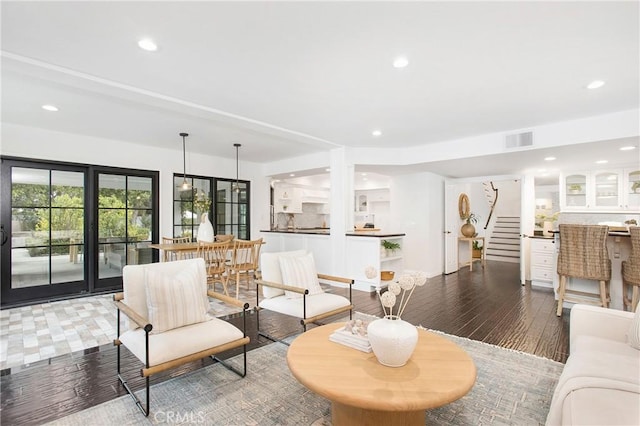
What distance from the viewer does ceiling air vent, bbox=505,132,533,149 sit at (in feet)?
14.3

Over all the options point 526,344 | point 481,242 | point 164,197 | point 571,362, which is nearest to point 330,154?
point 164,197

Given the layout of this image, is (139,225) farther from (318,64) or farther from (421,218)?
(421,218)

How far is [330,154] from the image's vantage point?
229 inches

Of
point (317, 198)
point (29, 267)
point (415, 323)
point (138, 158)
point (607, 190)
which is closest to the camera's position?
point (415, 323)

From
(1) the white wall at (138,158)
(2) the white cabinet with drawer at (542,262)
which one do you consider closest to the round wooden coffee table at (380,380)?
(1) the white wall at (138,158)

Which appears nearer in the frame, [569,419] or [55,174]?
[569,419]

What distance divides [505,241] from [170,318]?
9.81m

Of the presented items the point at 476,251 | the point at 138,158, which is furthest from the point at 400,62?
the point at 476,251

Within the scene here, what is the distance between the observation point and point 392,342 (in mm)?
1700

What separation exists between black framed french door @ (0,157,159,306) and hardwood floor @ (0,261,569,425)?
2.63 metres

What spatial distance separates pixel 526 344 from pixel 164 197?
231 inches

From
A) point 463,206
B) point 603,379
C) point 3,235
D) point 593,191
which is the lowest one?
point 603,379

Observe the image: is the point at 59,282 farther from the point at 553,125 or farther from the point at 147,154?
the point at 553,125

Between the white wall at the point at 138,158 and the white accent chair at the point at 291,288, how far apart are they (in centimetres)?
323
